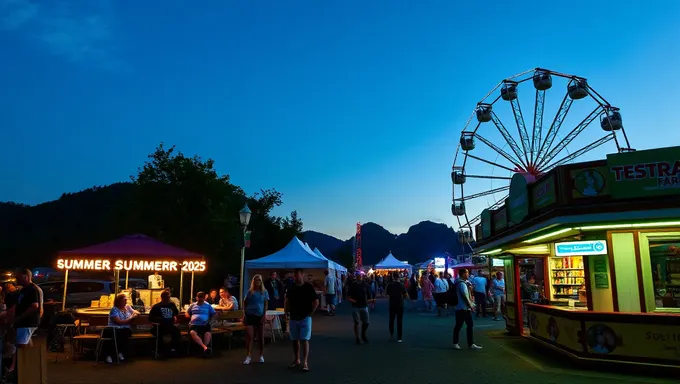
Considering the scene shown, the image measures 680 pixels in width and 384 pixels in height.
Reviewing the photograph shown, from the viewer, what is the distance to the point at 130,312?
33.6ft

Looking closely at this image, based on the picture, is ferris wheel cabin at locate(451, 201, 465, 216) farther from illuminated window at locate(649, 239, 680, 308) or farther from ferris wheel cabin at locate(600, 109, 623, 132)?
illuminated window at locate(649, 239, 680, 308)

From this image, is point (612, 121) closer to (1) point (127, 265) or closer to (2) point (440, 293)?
(2) point (440, 293)

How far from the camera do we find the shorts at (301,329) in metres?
8.43

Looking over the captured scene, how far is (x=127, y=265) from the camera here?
13023 mm

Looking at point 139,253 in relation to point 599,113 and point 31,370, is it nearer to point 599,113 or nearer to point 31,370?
point 31,370

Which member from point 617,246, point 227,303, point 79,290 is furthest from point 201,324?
point 79,290

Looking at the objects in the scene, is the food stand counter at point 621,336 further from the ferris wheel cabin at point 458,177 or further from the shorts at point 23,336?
the ferris wheel cabin at point 458,177

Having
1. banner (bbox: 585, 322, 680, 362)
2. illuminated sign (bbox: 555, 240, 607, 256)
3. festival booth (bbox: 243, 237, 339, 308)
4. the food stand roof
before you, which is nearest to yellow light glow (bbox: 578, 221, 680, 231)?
illuminated sign (bbox: 555, 240, 607, 256)

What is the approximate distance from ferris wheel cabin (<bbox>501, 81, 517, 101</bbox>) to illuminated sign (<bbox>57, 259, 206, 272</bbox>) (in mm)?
17436

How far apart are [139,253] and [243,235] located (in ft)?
9.11

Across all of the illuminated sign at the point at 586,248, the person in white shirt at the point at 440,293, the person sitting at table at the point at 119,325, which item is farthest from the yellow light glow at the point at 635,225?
the person in white shirt at the point at 440,293

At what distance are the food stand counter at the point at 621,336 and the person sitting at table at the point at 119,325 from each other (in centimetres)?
832

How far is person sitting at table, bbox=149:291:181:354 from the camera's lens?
10086 mm

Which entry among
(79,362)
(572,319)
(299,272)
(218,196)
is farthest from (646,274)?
(218,196)
